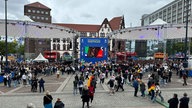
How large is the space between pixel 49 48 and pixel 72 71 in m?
60.9

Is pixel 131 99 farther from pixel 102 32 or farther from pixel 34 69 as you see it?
pixel 102 32

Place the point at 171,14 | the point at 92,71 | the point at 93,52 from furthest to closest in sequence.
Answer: the point at 171,14 < the point at 93,52 < the point at 92,71

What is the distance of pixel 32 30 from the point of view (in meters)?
36.0

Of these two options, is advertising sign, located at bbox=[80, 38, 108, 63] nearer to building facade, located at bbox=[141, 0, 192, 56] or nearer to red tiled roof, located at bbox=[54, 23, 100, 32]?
red tiled roof, located at bbox=[54, 23, 100, 32]

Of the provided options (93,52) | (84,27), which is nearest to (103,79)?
(93,52)

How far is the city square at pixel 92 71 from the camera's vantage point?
1488 cm

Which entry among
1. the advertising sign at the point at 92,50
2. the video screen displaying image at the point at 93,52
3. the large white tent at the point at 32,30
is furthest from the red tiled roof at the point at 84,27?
the large white tent at the point at 32,30

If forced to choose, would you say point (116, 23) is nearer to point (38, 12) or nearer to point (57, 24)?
point (57, 24)

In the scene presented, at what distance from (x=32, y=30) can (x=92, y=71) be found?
15.0 meters

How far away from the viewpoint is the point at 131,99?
15.5 m

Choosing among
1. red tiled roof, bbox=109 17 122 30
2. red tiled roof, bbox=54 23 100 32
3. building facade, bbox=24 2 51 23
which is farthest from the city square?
red tiled roof, bbox=109 17 122 30

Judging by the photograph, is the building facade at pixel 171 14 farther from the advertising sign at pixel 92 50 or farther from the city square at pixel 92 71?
the advertising sign at pixel 92 50

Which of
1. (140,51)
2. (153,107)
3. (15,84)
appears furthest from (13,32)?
(140,51)

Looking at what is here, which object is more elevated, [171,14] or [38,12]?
[171,14]
